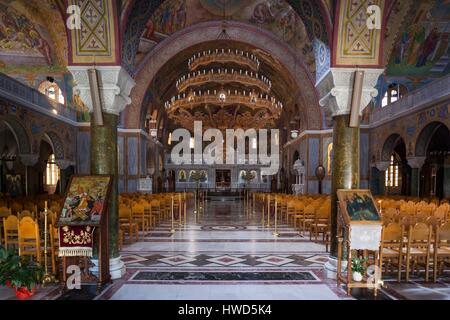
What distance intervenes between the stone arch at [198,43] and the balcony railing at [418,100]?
15.7ft

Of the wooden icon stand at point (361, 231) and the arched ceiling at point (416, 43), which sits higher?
the arched ceiling at point (416, 43)

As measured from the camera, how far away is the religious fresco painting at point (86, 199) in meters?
5.59

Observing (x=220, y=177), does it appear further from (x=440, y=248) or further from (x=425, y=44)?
(x=440, y=248)

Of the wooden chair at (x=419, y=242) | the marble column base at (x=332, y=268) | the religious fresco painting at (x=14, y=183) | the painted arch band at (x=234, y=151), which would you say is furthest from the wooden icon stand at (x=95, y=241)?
the painted arch band at (x=234, y=151)

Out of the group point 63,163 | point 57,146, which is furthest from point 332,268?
point 57,146

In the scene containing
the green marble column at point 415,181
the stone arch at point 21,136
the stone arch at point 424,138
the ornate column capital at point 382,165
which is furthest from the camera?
the ornate column capital at point 382,165

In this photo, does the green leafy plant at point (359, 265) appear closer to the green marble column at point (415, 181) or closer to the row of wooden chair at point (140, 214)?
the row of wooden chair at point (140, 214)

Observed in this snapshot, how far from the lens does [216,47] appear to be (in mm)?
24031

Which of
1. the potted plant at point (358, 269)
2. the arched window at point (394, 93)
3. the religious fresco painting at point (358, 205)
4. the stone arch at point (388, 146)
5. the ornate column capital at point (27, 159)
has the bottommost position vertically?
the potted plant at point (358, 269)

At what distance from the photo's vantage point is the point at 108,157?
21.6 feet

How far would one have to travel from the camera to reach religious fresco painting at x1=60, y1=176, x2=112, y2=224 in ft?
18.3

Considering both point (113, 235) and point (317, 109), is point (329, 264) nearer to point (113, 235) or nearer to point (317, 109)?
point (113, 235)

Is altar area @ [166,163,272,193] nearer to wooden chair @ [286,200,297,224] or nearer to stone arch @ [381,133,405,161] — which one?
stone arch @ [381,133,405,161]
